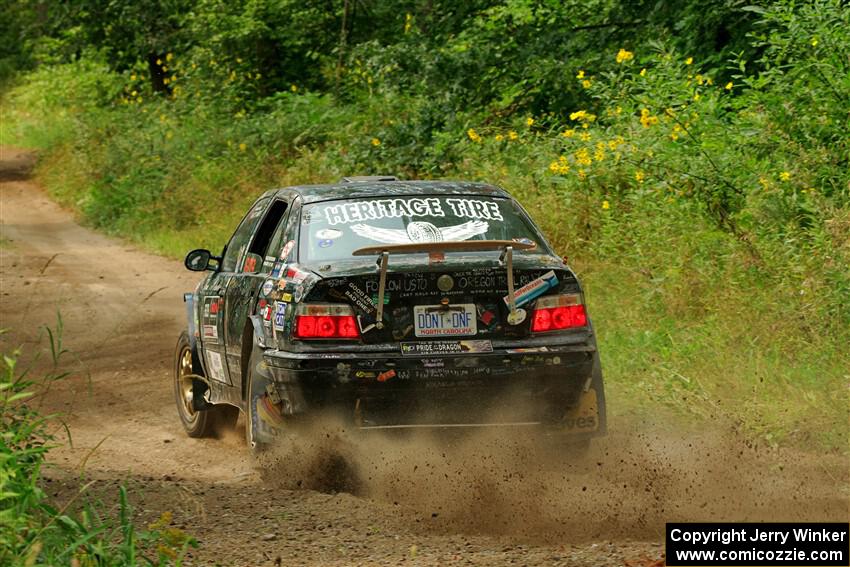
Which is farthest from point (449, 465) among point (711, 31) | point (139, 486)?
→ point (711, 31)

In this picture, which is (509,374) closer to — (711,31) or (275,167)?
(711,31)

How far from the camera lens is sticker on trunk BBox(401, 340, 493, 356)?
659 centimetres

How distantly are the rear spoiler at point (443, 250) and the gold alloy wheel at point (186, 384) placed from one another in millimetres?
2688

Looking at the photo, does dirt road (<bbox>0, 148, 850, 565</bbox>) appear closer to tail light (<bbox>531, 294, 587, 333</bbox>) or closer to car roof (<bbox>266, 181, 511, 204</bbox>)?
tail light (<bbox>531, 294, 587, 333</bbox>)

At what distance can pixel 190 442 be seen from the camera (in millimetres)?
8758

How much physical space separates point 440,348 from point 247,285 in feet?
5.38

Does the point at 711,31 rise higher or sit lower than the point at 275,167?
higher

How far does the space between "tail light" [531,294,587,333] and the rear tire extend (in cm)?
286

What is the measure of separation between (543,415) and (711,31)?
8812 mm

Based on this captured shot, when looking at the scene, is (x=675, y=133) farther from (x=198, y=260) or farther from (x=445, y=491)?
(x=445, y=491)

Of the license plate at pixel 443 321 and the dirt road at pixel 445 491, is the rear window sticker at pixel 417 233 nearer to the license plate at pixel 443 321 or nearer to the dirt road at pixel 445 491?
the license plate at pixel 443 321

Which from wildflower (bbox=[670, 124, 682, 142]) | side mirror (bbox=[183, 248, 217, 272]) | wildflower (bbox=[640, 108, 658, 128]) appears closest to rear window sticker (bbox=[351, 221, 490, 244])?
side mirror (bbox=[183, 248, 217, 272])

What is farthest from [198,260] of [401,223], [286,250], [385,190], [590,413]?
[590,413]

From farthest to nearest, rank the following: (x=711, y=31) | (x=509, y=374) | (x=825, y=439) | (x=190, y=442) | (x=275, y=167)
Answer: (x=275, y=167), (x=711, y=31), (x=190, y=442), (x=825, y=439), (x=509, y=374)
